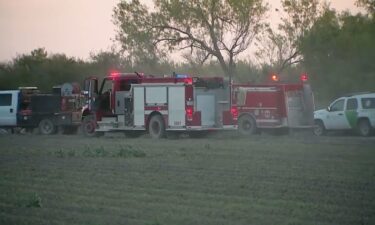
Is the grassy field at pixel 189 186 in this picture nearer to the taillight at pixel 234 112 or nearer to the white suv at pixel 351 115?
the taillight at pixel 234 112

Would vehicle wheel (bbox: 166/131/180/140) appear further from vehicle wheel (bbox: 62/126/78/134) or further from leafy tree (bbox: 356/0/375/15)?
leafy tree (bbox: 356/0/375/15)

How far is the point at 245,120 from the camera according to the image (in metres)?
33.5

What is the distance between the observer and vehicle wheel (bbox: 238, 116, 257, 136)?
33.3 meters

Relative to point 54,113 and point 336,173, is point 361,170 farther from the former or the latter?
point 54,113

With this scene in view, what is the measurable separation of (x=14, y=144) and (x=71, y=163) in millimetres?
9128

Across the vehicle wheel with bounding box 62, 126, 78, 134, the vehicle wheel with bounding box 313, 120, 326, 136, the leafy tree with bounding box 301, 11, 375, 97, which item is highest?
the leafy tree with bounding box 301, 11, 375, 97

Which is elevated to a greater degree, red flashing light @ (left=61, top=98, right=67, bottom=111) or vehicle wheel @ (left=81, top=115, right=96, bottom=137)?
red flashing light @ (left=61, top=98, right=67, bottom=111)

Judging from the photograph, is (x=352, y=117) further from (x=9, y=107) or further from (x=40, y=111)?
(x=9, y=107)

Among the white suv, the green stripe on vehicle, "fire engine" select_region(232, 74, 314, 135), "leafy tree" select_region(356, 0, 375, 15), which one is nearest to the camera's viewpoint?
the white suv

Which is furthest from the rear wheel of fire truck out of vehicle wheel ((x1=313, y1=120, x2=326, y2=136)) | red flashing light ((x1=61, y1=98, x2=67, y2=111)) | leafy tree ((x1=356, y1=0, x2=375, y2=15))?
leafy tree ((x1=356, y1=0, x2=375, y2=15))

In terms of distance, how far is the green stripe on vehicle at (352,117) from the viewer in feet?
105

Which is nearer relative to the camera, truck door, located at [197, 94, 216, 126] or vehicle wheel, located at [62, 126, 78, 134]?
truck door, located at [197, 94, 216, 126]

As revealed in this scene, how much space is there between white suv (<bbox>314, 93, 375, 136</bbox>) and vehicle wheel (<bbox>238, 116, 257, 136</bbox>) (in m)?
2.94

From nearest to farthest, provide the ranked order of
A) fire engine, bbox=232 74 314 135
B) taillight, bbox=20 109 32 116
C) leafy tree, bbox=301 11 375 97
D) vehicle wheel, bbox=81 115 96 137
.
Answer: fire engine, bbox=232 74 314 135, vehicle wheel, bbox=81 115 96 137, taillight, bbox=20 109 32 116, leafy tree, bbox=301 11 375 97
